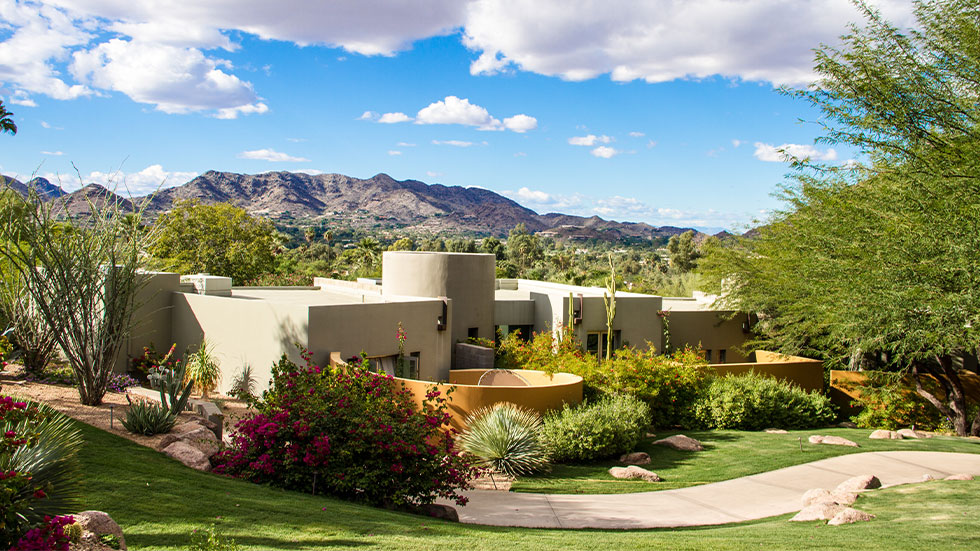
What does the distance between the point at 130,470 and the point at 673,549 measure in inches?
265

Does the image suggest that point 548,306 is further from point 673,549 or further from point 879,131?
point 673,549

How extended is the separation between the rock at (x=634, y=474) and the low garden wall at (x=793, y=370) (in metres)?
8.38

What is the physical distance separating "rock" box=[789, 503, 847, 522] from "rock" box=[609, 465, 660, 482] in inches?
136

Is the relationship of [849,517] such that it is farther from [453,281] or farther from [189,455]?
[453,281]

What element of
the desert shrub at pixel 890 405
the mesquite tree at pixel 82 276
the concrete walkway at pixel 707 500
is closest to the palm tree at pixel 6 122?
the mesquite tree at pixel 82 276

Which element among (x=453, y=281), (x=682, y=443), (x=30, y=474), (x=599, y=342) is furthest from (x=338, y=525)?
(x=599, y=342)

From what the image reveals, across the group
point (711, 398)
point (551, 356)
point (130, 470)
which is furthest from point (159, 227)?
point (711, 398)

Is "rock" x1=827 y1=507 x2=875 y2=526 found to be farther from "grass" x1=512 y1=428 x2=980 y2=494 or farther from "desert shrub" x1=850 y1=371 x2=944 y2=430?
"desert shrub" x1=850 y1=371 x2=944 y2=430

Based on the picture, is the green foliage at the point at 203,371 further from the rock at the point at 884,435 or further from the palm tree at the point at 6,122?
the rock at the point at 884,435

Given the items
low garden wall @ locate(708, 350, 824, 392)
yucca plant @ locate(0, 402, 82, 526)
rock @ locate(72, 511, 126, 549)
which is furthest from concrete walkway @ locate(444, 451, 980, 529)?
low garden wall @ locate(708, 350, 824, 392)

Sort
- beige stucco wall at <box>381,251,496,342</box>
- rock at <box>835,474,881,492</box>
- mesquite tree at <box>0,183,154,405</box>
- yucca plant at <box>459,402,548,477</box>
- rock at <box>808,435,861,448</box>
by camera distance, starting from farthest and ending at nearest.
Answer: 1. beige stucco wall at <box>381,251,496,342</box>
2. rock at <box>808,435,861,448</box>
3. yucca plant at <box>459,402,548,477</box>
4. mesquite tree at <box>0,183,154,405</box>
5. rock at <box>835,474,881,492</box>

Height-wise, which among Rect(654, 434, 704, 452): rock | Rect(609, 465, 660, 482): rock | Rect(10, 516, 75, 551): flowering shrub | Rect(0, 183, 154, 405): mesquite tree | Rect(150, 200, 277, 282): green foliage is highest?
Rect(150, 200, 277, 282): green foliage

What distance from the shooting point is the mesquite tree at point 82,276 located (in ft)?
40.1

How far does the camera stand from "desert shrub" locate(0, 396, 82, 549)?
4.77 meters
